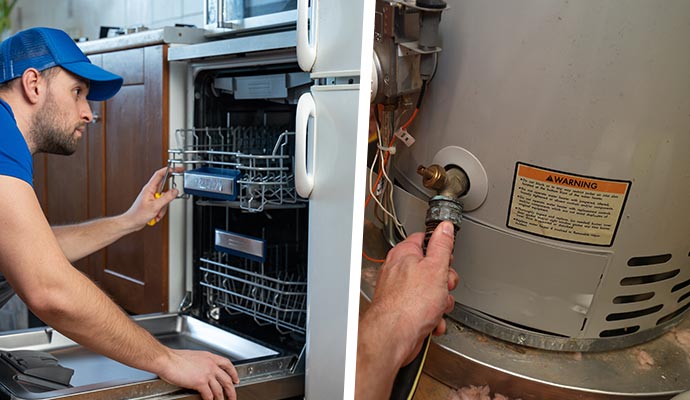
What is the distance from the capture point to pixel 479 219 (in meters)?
0.89

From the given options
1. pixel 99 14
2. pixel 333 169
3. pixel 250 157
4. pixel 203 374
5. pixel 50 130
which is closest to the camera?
pixel 333 169

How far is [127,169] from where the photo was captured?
1.62 metres

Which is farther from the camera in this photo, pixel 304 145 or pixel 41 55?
pixel 41 55

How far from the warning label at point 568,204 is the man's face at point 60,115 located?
93 centimetres

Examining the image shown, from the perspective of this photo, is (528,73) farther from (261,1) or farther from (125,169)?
(125,169)

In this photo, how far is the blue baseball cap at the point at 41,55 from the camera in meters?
1.17

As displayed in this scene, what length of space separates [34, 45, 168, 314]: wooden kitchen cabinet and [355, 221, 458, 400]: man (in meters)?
0.81

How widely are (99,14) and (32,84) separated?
200 centimetres

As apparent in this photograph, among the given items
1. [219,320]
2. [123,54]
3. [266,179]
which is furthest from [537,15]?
[123,54]

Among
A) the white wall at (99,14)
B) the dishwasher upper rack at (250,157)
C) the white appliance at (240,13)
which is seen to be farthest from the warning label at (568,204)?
the white wall at (99,14)

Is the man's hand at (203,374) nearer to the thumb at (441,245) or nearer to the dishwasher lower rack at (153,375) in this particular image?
the dishwasher lower rack at (153,375)

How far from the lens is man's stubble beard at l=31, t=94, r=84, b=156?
1221 millimetres

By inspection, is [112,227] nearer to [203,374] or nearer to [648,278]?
[203,374]

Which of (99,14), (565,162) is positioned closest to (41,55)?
(565,162)
